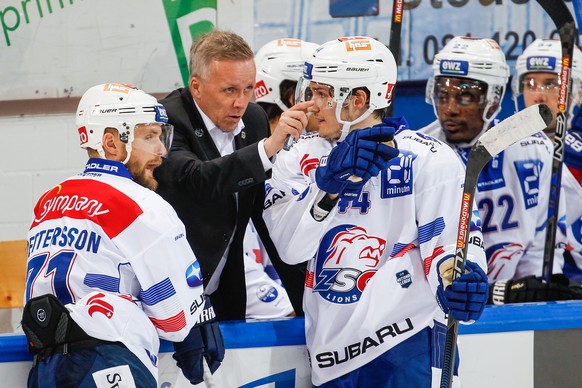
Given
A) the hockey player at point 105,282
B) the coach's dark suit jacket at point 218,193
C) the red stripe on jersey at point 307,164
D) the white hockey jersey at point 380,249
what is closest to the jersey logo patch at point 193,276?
the hockey player at point 105,282

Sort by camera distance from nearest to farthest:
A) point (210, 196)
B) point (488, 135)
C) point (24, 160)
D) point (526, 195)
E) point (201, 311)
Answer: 1. point (488, 135)
2. point (201, 311)
3. point (210, 196)
4. point (526, 195)
5. point (24, 160)

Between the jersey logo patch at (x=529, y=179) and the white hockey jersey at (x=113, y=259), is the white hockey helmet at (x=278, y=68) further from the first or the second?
the white hockey jersey at (x=113, y=259)

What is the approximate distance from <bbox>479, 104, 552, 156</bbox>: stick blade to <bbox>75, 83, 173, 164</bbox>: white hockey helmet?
2.90ft

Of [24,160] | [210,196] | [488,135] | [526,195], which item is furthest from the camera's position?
[24,160]

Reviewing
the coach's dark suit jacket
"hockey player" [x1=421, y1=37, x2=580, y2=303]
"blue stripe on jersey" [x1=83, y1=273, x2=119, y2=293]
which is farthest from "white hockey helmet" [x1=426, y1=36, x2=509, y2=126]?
"blue stripe on jersey" [x1=83, y1=273, x2=119, y2=293]

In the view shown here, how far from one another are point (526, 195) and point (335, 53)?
3.99 feet

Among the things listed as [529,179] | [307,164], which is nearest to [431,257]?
[307,164]

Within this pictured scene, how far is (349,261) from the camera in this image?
2902 millimetres

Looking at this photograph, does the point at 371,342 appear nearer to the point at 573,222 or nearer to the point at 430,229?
the point at 430,229

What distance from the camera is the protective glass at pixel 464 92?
12.7 ft

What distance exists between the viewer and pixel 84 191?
263cm

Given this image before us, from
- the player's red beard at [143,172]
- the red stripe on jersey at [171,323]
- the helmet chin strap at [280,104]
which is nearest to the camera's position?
the red stripe on jersey at [171,323]

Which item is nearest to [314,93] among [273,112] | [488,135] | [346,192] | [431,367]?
[346,192]

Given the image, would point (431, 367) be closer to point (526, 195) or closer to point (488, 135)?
point (488, 135)
